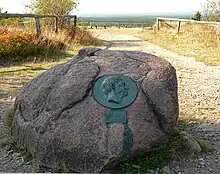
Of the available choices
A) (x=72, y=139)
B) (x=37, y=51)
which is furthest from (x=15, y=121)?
(x=37, y=51)

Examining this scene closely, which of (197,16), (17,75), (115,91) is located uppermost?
(115,91)

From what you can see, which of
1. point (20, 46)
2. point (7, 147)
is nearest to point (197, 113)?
point (7, 147)

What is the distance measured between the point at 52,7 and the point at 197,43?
287 inches

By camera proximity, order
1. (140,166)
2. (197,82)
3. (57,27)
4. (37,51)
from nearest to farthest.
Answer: (140,166)
(197,82)
(37,51)
(57,27)

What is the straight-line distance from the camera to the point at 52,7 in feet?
61.6

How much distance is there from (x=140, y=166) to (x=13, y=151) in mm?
1546

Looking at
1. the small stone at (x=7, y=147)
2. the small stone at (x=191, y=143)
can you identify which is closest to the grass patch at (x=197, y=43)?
the small stone at (x=191, y=143)

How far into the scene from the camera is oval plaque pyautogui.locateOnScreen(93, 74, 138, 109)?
3998 mm

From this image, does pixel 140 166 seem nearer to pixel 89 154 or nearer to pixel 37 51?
pixel 89 154

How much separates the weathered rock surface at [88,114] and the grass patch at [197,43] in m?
7.67

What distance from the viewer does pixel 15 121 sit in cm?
459

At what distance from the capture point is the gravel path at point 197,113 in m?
4.18

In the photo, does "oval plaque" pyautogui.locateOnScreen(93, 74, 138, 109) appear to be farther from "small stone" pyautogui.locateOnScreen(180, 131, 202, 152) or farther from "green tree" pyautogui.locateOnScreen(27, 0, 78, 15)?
"green tree" pyautogui.locateOnScreen(27, 0, 78, 15)

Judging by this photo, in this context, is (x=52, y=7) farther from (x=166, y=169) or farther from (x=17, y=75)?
(x=166, y=169)
